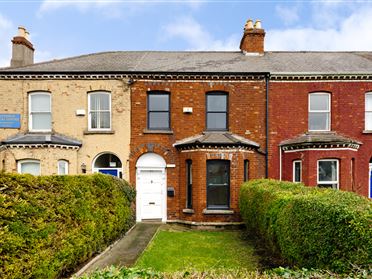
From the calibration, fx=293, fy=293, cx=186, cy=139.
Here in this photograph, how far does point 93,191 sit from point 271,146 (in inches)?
370

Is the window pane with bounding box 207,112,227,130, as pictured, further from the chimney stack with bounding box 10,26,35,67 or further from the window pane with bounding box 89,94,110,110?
the chimney stack with bounding box 10,26,35,67

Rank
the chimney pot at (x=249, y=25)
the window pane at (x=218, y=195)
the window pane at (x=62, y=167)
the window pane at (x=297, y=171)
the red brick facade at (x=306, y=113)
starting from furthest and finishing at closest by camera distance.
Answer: the chimney pot at (x=249, y=25), the red brick facade at (x=306, y=113), the window pane at (x=297, y=171), the window pane at (x=62, y=167), the window pane at (x=218, y=195)

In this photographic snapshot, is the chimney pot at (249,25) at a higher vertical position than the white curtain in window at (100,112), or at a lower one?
higher

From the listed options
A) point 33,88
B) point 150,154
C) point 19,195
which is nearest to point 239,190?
point 150,154

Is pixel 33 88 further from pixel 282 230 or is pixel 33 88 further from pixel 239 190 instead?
pixel 282 230

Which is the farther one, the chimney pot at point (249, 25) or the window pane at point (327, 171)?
the chimney pot at point (249, 25)

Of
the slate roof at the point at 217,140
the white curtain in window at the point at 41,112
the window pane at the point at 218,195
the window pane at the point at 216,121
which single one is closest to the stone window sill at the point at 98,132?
the white curtain in window at the point at 41,112

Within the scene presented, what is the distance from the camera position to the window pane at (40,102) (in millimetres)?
14914

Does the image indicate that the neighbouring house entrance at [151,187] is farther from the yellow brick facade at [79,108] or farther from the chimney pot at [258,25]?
the chimney pot at [258,25]

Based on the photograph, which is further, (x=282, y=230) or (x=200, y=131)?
(x=200, y=131)

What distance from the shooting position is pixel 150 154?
1479cm

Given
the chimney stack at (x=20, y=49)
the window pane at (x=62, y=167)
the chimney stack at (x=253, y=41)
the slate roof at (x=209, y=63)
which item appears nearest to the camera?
the window pane at (x=62, y=167)

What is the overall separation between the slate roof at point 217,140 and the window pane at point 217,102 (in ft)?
4.52

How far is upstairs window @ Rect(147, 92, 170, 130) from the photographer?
1503 centimetres
